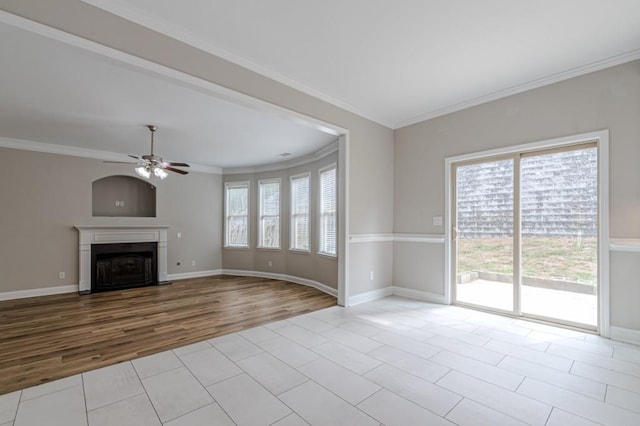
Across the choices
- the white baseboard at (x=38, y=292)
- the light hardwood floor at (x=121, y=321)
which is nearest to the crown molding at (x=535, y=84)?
the light hardwood floor at (x=121, y=321)

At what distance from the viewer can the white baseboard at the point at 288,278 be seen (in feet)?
18.5

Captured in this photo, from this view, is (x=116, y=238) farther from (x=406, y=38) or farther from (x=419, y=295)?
(x=406, y=38)

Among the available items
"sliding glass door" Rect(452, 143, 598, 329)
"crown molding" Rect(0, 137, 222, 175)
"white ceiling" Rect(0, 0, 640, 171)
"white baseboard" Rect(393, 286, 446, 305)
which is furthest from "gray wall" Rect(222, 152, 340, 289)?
"crown molding" Rect(0, 137, 222, 175)

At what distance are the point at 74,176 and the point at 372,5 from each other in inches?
→ 263

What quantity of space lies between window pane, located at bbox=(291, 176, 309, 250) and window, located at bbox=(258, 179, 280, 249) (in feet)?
1.85

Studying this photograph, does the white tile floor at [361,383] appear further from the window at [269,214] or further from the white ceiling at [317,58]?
the window at [269,214]

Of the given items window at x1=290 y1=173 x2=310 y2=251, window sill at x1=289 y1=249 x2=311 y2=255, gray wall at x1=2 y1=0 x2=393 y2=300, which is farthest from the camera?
window at x1=290 y1=173 x2=310 y2=251

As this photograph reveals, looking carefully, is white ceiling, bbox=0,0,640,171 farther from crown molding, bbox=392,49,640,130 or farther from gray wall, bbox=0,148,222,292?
gray wall, bbox=0,148,222,292

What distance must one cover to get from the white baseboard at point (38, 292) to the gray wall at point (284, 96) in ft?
18.8

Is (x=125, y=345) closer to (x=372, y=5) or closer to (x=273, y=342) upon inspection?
(x=273, y=342)

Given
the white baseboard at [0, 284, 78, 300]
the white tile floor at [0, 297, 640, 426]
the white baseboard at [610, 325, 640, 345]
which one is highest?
the white baseboard at [610, 325, 640, 345]

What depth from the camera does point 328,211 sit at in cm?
593

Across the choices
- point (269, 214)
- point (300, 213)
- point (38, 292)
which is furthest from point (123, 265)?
point (300, 213)

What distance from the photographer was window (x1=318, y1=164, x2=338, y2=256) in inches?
227
